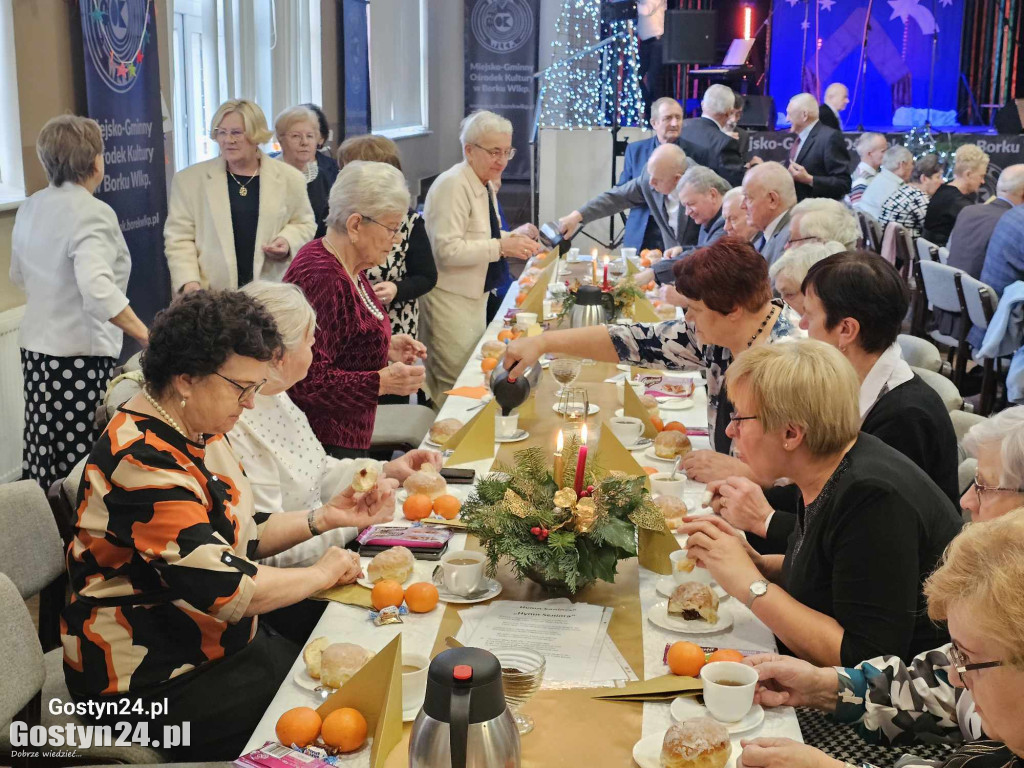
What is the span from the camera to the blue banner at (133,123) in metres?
4.92

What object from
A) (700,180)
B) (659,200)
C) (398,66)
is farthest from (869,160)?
(398,66)

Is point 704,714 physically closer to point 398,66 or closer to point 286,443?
point 286,443

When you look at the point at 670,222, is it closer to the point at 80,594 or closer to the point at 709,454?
the point at 709,454

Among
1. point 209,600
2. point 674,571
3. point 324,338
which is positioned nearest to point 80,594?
point 209,600

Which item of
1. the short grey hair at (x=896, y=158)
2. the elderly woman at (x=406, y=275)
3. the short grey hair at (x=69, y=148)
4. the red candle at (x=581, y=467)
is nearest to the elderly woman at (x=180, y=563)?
the red candle at (x=581, y=467)

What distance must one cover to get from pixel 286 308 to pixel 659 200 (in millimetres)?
4675

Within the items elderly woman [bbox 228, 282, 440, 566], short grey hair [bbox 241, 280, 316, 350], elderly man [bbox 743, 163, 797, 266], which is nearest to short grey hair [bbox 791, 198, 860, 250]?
elderly man [bbox 743, 163, 797, 266]

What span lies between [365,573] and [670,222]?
16.1 feet

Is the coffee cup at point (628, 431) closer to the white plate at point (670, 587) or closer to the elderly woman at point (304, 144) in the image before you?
the white plate at point (670, 587)

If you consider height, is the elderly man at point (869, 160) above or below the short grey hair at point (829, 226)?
above

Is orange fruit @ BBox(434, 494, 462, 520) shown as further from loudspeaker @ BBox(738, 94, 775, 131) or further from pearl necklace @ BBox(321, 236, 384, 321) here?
loudspeaker @ BBox(738, 94, 775, 131)

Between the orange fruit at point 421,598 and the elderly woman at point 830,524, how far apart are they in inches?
20.1

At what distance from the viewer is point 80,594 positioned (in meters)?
1.90

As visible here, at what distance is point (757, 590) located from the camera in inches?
76.2
